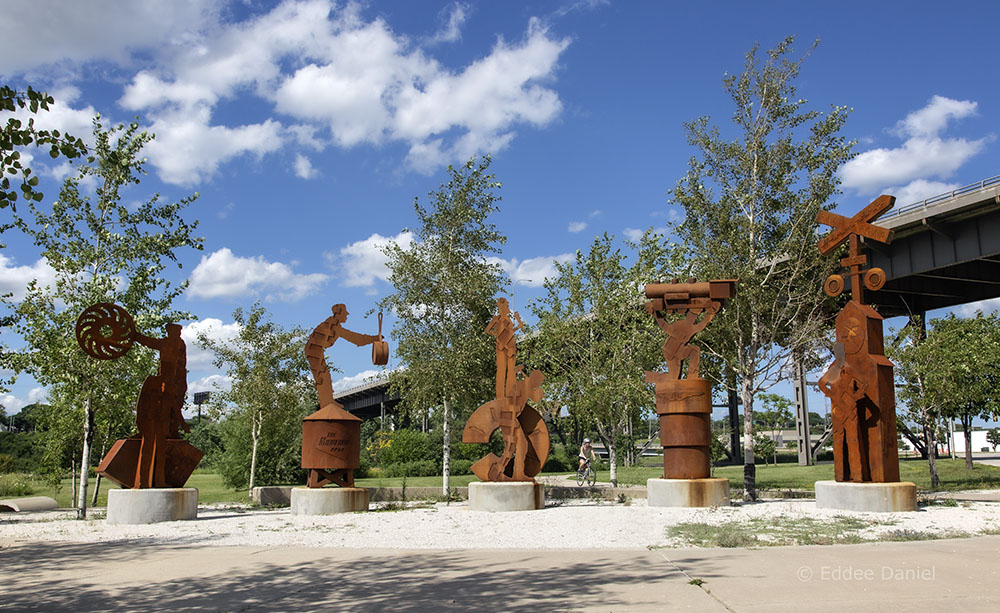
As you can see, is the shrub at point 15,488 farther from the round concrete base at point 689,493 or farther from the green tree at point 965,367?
the green tree at point 965,367

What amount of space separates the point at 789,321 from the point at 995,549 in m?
11.0

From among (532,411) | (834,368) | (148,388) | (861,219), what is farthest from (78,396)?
(861,219)

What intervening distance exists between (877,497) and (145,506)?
1327 centimetres

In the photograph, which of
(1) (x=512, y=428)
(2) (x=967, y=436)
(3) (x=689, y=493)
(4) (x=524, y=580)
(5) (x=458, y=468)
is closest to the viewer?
(4) (x=524, y=580)

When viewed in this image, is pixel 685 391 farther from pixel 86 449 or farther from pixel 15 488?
pixel 15 488

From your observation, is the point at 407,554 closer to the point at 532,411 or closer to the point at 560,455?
the point at 532,411

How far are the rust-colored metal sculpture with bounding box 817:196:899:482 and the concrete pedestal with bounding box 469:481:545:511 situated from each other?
234 inches

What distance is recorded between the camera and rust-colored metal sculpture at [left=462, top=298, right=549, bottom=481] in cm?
1572

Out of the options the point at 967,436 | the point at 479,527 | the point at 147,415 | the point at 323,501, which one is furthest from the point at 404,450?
the point at 479,527

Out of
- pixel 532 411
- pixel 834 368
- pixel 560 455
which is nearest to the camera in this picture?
pixel 834 368

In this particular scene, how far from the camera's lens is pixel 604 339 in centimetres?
2408

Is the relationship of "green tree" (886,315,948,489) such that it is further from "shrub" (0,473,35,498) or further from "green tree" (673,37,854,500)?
"shrub" (0,473,35,498)

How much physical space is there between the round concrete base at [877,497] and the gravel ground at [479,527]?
1.16 ft

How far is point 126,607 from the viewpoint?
20.6ft
